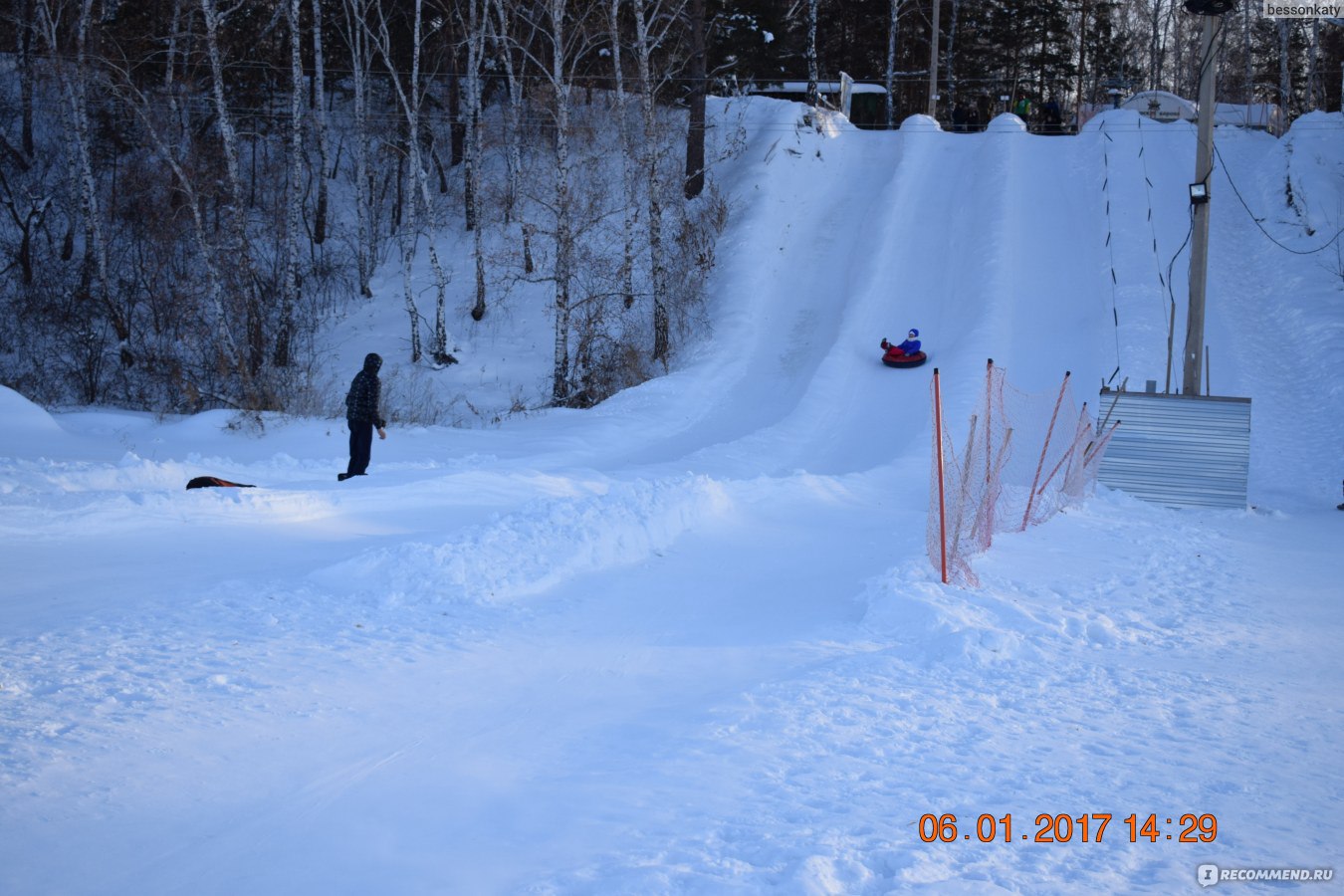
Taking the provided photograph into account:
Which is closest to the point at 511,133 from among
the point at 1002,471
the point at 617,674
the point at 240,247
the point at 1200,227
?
the point at 240,247

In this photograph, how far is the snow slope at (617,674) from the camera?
4082mm

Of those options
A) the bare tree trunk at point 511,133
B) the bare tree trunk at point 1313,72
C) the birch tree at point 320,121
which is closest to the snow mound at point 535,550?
the bare tree trunk at point 511,133

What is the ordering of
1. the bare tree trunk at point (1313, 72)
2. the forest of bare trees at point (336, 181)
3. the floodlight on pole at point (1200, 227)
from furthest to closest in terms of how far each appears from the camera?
the bare tree trunk at point (1313, 72), the forest of bare trees at point (336, 181), the floodlight on pole at point (1200, 227)

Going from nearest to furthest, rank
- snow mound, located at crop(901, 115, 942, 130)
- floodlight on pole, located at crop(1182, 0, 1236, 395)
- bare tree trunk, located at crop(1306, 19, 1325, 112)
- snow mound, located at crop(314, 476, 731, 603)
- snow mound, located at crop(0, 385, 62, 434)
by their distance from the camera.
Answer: snow mound, located at crop(314, 476, 731, 603) < snow mound, located at crop(0, 385, 62, 434) < floodlight on pole, located at crop(1182, 0, 1236, 395) < snow mound, located at crop(901, 115, 942, 130) < bare tree trunk, located at crop(1306, 19, 1325, 112)

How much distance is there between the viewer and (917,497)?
12797 mm

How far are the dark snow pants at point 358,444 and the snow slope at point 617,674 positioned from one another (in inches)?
25.9

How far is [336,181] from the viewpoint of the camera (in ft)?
107

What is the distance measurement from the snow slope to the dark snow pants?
2.16 feet

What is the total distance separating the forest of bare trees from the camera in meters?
22.1

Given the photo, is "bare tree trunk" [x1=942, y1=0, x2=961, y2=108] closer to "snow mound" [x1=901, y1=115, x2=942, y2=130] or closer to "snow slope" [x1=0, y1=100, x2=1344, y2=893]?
"snow mound" [x1=901, y1=115, x2=942, y2=130]

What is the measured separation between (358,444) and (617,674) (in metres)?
6.59

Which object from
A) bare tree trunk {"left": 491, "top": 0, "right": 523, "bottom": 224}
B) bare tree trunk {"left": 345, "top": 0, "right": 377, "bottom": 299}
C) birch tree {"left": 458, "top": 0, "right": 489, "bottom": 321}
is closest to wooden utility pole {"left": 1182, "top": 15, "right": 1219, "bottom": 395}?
birch tree {"left": 458, "top": 0, "right": 489, "bottom": 321}

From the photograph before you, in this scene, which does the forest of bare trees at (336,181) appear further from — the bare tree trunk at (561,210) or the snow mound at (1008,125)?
the snow mound at (1008,125)

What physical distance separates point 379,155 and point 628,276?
1234 cm
